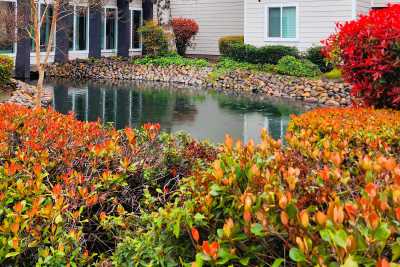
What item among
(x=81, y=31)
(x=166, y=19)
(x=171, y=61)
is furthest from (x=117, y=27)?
(x=171, y=61)

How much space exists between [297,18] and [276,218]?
69.1 feet

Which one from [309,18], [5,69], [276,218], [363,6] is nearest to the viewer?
[276,218]

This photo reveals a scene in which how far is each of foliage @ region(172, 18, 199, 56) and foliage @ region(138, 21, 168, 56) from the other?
1.89 m

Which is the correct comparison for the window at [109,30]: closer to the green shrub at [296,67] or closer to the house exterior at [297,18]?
the house exterior at [297,18]

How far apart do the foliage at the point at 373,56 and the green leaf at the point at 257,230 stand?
216 inches

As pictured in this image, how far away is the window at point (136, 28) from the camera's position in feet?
90.5

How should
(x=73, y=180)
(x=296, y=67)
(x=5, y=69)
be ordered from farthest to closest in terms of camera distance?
(x=296, y=67), (x=5, y=69), (x=73, y=180)

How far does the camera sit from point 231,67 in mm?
21375

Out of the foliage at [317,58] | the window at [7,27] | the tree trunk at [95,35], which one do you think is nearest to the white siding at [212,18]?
the tree trunk at [95,35]

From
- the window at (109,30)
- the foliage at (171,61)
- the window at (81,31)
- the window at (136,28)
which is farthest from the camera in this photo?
the window at (136,28)

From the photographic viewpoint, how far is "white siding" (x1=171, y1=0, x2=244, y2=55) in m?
27.9

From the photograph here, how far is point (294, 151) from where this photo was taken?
12.4 feet

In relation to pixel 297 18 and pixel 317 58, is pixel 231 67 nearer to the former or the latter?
pixel 317 58

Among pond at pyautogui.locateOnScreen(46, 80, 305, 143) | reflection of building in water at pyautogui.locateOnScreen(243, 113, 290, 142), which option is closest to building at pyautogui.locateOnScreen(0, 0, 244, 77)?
pond at pyautogui.locateOnScreen(46, 80, 305, 143)
